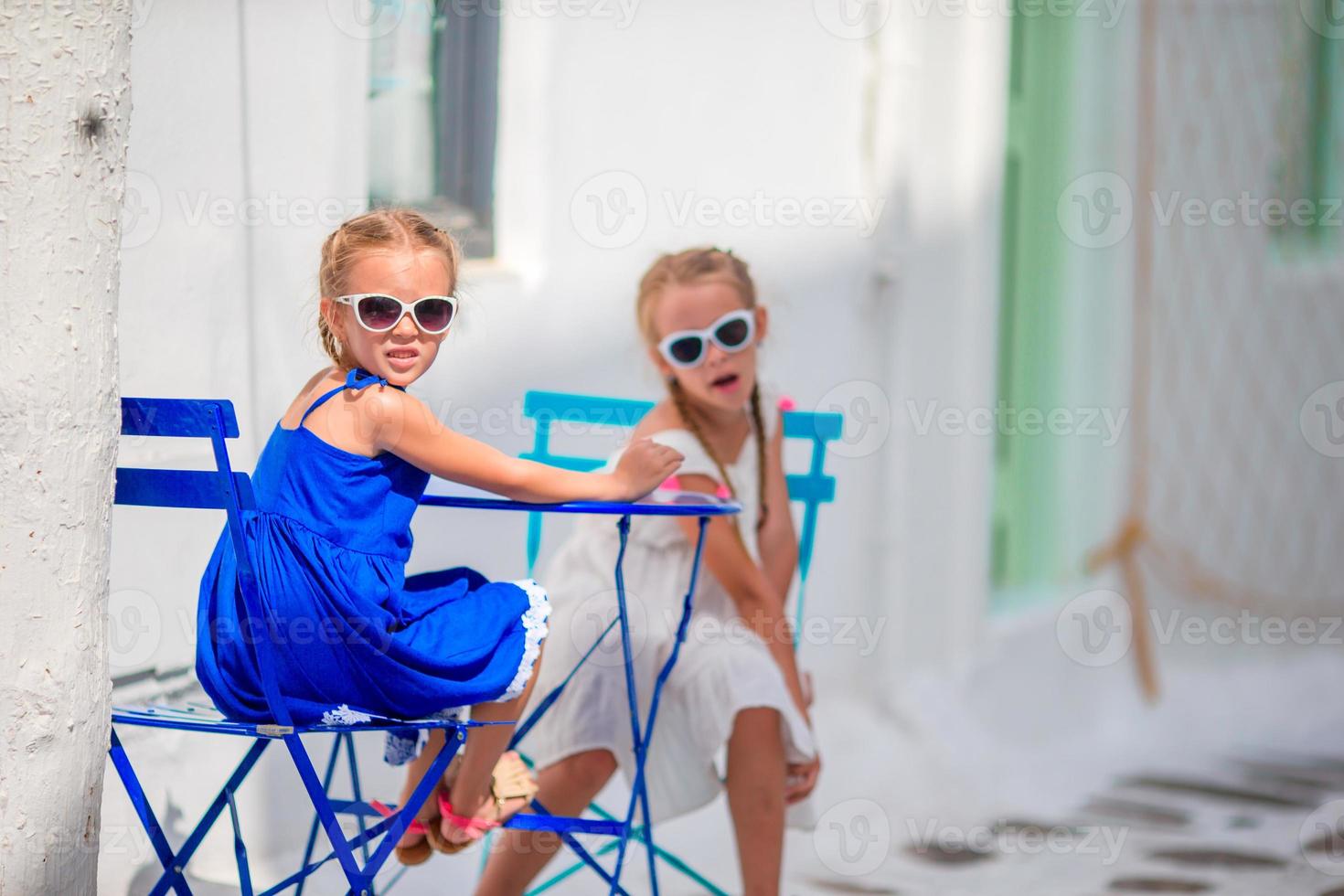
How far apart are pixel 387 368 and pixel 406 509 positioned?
17 centimetres

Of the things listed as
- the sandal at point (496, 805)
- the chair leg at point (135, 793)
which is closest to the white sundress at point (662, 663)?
the sandal at point (496, 805)

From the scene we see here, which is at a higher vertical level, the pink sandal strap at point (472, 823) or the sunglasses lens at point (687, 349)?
the sunglasses lens at point (687, 349)

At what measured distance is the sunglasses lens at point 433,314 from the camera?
5.94 feet

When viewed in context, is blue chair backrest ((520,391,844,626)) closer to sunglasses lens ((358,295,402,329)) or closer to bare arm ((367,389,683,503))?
bare arm ((367,389,683,503))

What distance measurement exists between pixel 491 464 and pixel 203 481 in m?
0.34

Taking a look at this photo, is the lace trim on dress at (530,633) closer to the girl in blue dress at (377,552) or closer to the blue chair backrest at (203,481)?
the girl in blue dress at (377,552)

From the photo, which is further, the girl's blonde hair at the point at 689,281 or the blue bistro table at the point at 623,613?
the girl's blonde hair at the point at 689,281

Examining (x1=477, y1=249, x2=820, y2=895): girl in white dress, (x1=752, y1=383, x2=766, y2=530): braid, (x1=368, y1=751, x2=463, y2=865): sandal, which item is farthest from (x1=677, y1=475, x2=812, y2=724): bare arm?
(x1=368, y1=751, x2=463, y2=865): sandal

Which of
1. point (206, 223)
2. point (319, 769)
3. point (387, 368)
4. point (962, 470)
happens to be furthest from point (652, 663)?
point (962, 470)

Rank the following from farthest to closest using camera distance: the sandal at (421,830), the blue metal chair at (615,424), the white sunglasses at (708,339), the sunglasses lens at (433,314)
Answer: the blue metal chair at (615,424) < the white sunglasses at (708,339) < the sandal at (421,830) < the sunglasses lens at (433,314)

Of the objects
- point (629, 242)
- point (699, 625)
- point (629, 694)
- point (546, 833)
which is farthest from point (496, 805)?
point (629, 242)

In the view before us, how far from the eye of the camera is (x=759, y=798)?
2205 millimetres

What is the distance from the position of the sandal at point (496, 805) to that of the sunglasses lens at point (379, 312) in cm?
58

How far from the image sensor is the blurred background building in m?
2.30
